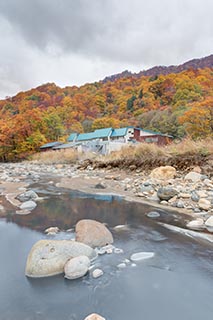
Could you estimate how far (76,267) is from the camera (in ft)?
8.79

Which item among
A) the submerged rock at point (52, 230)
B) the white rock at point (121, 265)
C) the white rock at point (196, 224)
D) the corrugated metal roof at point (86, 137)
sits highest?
the corrugated metal roof at point (86, 137)

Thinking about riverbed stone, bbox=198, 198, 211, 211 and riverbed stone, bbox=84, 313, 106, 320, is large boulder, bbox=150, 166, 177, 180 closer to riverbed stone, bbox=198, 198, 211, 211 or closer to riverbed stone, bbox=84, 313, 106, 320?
riverbed stone, bbox=198, 198, 211, 211

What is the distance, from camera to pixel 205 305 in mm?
2182

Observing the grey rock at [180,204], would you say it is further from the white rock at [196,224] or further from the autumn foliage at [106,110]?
the autumn foliage at [106,110]

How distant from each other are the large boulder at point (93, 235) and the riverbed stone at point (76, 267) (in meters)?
0.61

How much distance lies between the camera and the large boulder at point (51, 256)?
2.70 metres

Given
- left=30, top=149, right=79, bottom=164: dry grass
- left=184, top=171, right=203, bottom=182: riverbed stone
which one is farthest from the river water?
left=30, top=149, right=79, bottom=164: dry grass

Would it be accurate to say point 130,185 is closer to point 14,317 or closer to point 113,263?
point 113,263

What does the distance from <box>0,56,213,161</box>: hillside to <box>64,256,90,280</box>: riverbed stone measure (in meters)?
17.8

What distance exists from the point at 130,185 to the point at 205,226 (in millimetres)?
4531

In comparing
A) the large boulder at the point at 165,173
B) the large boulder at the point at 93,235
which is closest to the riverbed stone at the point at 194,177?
the large boulder at the point at 165,173

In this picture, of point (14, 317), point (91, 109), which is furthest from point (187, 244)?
point (91, 109)

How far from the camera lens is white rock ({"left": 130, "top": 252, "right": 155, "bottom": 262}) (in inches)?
121

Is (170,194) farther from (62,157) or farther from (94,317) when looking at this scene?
(62,157)
